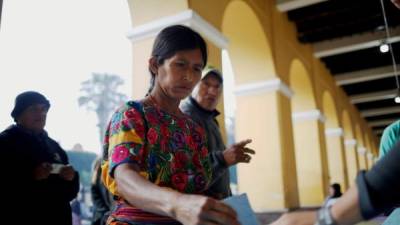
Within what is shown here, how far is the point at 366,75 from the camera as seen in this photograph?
14.2 meters

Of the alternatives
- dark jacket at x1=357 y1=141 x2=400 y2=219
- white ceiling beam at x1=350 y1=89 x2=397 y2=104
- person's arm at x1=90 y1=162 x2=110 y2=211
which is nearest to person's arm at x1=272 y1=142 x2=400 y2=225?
dark jacket at x1=357 y1=141 x2=400 y2=219

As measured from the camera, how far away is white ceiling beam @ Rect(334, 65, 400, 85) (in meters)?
13.8

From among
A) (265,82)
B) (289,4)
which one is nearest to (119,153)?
(265,82)

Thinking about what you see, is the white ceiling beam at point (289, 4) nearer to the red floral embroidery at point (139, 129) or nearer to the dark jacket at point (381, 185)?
the red floral embroidery at point (139, 129)

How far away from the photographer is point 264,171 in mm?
7965

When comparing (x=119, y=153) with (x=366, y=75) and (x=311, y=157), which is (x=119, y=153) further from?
(x=366, y=75)

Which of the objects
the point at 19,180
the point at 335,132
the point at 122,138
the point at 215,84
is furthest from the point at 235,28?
the point at 335,132

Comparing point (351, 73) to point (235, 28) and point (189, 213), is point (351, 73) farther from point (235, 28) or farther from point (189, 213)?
point (189, 213)

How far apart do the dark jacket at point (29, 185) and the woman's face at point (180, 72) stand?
4.78ft

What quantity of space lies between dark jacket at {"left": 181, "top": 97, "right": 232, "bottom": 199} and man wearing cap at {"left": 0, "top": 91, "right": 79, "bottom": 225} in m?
0.84

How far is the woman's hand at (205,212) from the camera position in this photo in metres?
0.77

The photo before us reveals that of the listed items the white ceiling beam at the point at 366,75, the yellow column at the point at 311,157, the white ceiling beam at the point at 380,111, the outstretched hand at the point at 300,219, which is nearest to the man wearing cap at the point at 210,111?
the outstretched hand at the point at 300,219

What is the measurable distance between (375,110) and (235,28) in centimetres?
1507

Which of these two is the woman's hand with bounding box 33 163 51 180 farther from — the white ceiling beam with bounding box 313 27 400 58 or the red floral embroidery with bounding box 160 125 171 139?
the white ceiling beam with bounding box 313 27 400 58
